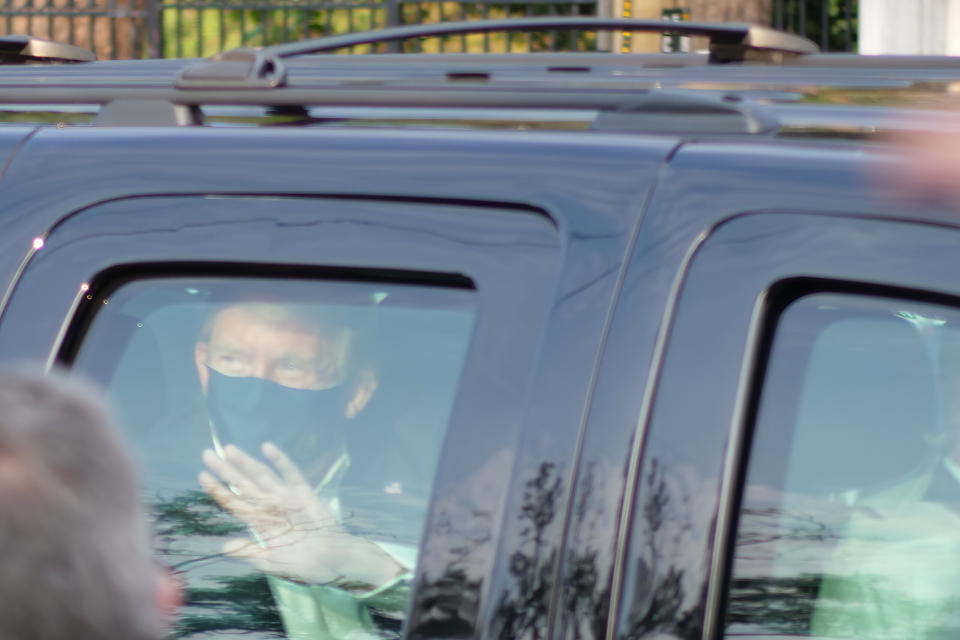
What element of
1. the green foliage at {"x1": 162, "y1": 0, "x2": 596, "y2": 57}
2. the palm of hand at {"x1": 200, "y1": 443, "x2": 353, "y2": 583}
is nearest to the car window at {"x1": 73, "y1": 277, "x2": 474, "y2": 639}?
the palm of hand at {"x1": 200, "y1": 443, "x2": 353, "y2": 583}

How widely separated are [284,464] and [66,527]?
32.7 inches

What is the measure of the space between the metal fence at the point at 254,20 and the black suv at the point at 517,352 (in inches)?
283

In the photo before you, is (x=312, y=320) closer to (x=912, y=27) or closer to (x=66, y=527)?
(x=66, y=527)

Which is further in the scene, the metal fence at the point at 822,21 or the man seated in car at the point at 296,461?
the metal fence at the point at 822,21

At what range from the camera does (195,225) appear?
1.80m

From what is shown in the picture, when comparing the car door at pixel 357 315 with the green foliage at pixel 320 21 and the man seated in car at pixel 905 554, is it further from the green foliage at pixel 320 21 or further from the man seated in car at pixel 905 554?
the green foliage at pixel 320 21

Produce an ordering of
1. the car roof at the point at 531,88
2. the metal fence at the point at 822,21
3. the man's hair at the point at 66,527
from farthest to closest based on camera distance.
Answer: the metal fence at the point at 822,21 < the car roof at the point at 531,88 < the man's hair at the point at 66,527

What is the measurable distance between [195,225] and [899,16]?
251 inches

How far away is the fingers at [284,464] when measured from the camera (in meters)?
1.78

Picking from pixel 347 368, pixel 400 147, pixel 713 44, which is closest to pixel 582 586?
pixel 347 368

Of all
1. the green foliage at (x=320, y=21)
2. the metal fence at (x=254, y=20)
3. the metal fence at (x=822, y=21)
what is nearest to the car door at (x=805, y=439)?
the metal fence at (x=822, y=21)

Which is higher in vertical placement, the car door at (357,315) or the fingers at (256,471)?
the car door at (357,315)

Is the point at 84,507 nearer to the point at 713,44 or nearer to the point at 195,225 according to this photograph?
the point at 195,225

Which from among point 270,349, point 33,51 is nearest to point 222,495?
point 270,349
